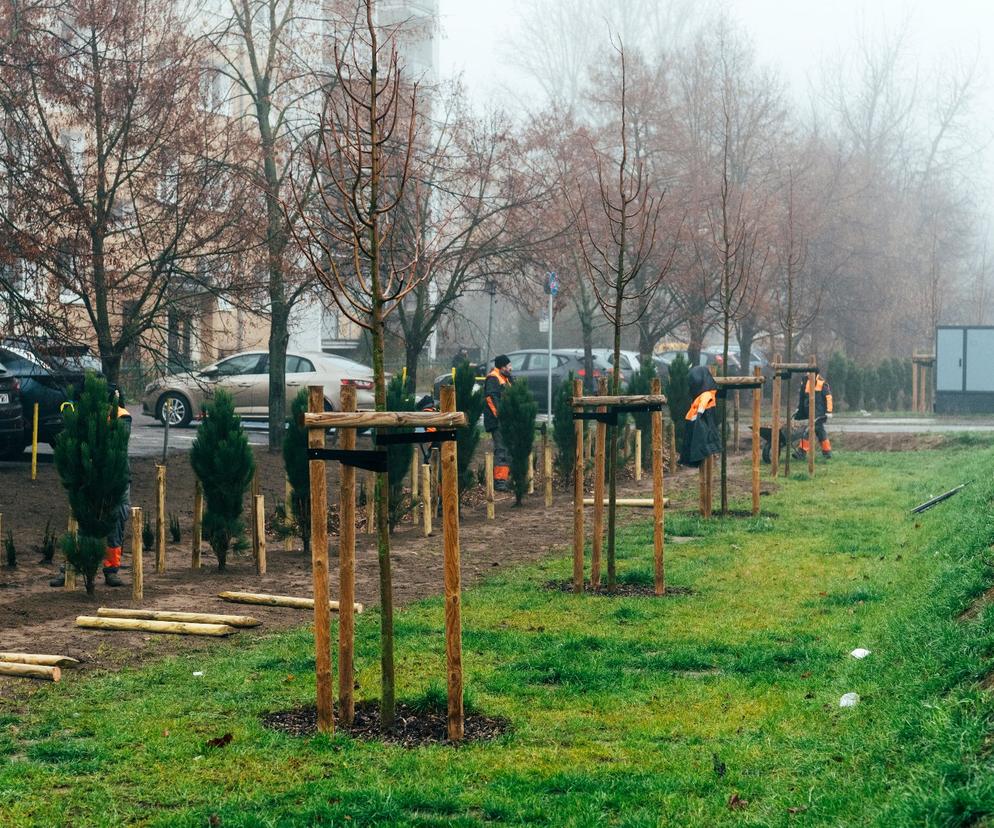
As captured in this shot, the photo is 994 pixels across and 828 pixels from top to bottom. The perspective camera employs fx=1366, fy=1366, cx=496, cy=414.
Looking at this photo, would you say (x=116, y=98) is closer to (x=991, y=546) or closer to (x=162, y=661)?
(x=162, y=661)

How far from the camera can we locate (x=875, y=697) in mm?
6668

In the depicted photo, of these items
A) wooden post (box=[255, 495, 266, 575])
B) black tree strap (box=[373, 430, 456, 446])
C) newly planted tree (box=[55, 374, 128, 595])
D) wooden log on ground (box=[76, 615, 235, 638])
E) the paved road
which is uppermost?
black tree strap (box=[373, 430, 456, 446])

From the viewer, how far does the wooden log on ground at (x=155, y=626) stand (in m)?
8.76

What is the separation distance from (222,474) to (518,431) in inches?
238

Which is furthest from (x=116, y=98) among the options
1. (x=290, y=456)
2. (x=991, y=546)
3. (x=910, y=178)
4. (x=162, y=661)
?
(x=910, y=178)

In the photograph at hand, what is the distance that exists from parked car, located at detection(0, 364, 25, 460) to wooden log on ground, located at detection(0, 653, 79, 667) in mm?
10619

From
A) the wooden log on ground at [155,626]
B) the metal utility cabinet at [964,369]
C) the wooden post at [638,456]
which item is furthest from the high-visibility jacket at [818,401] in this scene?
the wooden log on ground at [155,626]

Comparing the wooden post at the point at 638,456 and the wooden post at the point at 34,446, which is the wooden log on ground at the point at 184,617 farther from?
the wooden post at the point at 638,456

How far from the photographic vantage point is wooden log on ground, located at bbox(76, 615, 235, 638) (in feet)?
28.7

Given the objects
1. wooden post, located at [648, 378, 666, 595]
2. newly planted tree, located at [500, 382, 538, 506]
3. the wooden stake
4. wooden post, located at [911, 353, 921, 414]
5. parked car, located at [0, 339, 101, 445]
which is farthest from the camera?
wooden post, located at [911, 353, 921, 414]

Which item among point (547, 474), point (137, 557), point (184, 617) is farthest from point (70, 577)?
point (547, 474)

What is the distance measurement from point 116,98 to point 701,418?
25.8 feet

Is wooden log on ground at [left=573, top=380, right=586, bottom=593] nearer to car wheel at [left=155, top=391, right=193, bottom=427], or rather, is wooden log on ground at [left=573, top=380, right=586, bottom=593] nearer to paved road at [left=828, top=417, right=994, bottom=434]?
car wheel at [left=155, top=391, right=193, bottom=427]

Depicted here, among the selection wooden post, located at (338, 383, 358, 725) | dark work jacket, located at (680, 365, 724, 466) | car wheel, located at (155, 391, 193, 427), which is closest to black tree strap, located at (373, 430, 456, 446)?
wooden post, located at (338, 383, 358, 725)
